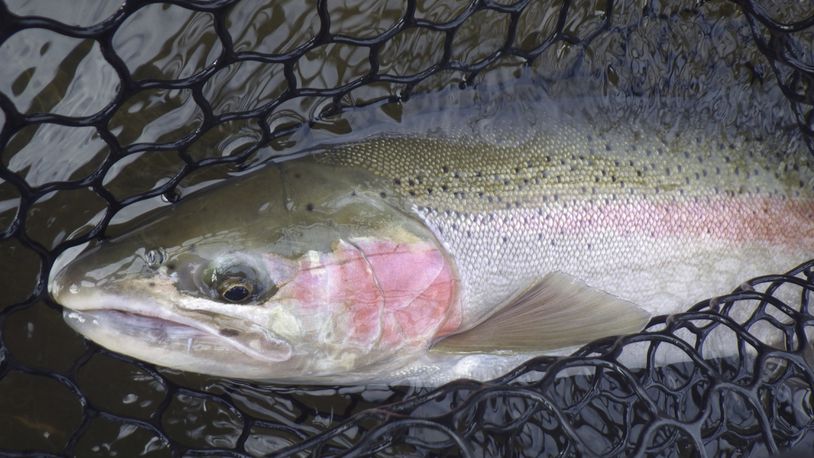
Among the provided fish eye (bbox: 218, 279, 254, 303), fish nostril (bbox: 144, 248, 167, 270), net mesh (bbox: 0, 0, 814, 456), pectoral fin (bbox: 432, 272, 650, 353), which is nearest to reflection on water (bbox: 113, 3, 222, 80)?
net mesh (bbox: 0, 0, 814, 456)

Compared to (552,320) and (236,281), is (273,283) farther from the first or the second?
(552,320)

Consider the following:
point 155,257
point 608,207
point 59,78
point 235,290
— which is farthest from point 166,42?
point 608,207

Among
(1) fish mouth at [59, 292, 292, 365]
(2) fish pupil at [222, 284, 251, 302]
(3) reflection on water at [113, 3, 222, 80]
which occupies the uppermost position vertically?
(3) reflection on water at [113, 3, 222, 80]

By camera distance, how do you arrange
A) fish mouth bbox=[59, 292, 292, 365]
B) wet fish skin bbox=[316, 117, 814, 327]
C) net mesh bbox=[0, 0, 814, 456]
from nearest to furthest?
fish mouth bbox=[59, 292, 292, 365] < wet fish skin bbox=[316, 117, 814, 327] < net mesh bbox=[0, 0, 814, 456]

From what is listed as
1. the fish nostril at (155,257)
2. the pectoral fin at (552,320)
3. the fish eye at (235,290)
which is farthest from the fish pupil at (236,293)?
the pectoral fin at (552,320)

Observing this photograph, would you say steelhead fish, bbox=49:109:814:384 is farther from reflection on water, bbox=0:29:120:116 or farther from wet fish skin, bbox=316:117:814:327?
reflection on water, bbox=0:29:120:116

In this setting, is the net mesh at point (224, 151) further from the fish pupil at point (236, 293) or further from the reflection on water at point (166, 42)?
the fish pupil at point (236, 293)

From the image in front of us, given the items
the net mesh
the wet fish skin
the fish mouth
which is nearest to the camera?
the fish mouth

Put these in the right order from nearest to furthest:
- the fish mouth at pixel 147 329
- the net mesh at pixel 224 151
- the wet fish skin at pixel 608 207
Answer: the fish mouth at pixel 147 329
the wet fish skin at pixel 608 207
the net mesh at pixel 224 151
